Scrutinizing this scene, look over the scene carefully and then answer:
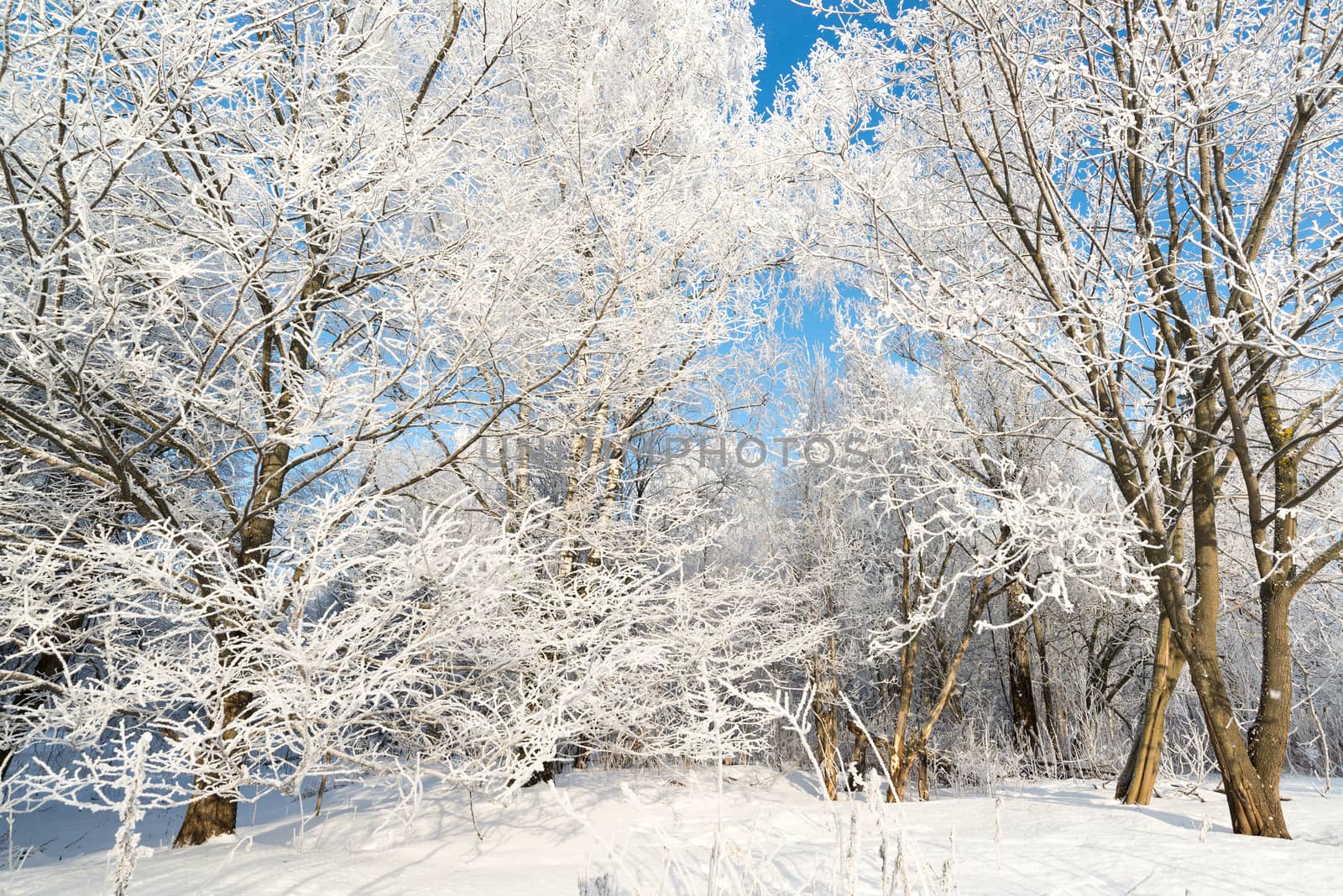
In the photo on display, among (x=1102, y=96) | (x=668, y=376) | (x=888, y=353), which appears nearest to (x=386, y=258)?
(x=668, y=376)

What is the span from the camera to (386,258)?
421 cm

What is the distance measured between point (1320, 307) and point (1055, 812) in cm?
297

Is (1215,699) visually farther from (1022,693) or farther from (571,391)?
(1022,693)

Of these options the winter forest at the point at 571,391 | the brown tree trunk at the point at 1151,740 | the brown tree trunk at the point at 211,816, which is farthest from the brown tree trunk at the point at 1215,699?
the brown tree trunk at the point at 211,816

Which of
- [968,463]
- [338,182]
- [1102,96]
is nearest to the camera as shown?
[338,182]

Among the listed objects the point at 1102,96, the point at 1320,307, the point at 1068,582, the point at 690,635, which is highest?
the point at 1102,96

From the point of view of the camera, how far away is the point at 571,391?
4523mm

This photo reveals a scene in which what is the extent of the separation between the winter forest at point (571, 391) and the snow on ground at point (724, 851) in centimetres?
4

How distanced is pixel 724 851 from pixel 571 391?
10.6ft

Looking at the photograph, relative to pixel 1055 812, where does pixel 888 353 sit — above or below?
above

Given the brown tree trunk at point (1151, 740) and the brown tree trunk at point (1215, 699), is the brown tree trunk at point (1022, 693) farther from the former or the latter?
the brown tree trunk at point (1215, 699)

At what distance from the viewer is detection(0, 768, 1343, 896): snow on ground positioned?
2213mm

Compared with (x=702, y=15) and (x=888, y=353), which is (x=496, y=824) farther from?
(x=702, y=15)

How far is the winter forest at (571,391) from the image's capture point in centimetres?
297
